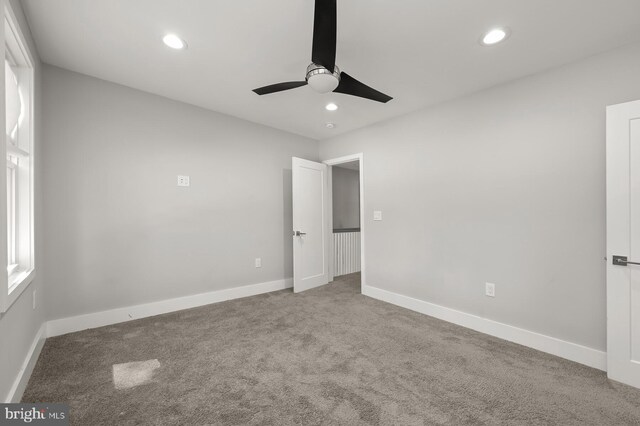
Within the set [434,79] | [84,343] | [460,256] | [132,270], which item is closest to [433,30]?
[434,79]

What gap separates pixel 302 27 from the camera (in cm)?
188

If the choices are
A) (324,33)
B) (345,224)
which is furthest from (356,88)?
(345,224)

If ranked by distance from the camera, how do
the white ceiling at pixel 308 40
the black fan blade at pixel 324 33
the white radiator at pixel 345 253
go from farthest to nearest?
1. the white radiator at pixel 345 253
2. the white ceiling at pixel 308 40
3. the black fan blade at pixel 324 33

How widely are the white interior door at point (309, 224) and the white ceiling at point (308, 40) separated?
1453 mm

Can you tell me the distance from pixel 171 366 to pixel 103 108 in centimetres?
258

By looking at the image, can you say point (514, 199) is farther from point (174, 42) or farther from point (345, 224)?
point (345, 224)

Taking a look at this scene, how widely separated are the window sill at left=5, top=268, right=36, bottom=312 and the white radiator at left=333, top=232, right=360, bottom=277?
4055mm

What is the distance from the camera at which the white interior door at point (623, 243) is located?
186 centimetres

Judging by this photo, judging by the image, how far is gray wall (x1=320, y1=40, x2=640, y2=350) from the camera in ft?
7.05

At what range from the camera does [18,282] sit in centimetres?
167

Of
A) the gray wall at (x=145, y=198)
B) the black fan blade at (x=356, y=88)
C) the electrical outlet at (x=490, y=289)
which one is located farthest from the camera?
the electrical outlet at (x=490, y=289)

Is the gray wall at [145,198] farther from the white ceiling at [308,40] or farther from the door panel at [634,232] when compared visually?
the door panel at [634,232]

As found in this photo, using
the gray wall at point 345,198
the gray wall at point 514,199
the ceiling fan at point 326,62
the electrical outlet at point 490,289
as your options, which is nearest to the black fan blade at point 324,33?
the ceiling fan at point 326,62

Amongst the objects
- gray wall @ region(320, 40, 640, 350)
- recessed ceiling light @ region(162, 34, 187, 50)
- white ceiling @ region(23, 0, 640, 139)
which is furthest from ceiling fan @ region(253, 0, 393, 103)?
gray wall @ region(320, 40, 640, 350)
